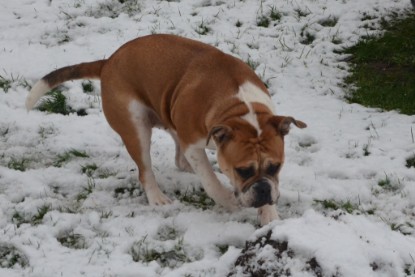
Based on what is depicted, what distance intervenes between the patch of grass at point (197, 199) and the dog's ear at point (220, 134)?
0.80 metres

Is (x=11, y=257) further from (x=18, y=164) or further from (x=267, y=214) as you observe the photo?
(x=267, y=214)

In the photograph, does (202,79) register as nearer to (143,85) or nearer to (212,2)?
(143,85)

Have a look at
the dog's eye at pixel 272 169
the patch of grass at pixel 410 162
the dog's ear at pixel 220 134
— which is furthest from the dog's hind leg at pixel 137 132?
the patch of grass at pixel 410 162

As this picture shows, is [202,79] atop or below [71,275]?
atop

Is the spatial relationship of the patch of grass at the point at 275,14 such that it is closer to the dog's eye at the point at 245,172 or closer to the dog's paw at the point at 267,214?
the dog's paw at the point at 267,214

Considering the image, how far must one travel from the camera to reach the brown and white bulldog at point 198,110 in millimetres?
4227

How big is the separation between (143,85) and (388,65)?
3.32 metres

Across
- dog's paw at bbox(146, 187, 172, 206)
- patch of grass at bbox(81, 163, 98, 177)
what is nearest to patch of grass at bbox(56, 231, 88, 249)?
dog's paw at bbox(146, 187, 172, 206)

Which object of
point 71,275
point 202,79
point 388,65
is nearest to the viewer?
point 71,275

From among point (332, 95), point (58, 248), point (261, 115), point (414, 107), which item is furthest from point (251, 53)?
point (58, 248)

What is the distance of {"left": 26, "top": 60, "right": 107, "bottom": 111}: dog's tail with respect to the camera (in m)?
5.26

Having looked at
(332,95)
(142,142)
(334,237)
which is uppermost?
(334,237)

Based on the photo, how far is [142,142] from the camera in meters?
5.00

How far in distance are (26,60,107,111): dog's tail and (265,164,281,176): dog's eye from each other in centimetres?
183
